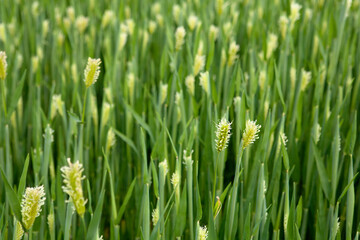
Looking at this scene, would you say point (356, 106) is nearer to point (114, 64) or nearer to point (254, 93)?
point (254, 93)

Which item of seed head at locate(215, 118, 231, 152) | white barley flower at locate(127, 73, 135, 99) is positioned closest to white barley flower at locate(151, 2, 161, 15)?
white barley flower at locate(127, 73, 135, 99)

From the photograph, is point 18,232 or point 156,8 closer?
point 18,232

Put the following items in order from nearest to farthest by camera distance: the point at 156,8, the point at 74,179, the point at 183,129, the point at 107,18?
the point at 74,179 < the point at 183,129 < the point at 107,18 < the point at 156,8

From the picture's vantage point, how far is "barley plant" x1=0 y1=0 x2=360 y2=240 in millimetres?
836

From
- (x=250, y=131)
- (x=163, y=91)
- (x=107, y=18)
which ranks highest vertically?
(x=107, y=18)

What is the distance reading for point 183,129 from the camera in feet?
3.55

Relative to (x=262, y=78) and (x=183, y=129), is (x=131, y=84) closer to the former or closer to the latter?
(x=183, y=129)

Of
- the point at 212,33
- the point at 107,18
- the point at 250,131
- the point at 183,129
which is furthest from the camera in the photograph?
the point at 107,18

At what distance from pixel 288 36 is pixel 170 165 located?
530mm

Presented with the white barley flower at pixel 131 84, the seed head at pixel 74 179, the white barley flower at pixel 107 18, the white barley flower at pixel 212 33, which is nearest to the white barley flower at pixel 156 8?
the white barley flower at pixel 107 18

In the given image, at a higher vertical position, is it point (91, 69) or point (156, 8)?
point (156, 8)

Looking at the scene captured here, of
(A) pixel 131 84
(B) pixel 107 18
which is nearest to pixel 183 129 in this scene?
(A) pixel 131 84

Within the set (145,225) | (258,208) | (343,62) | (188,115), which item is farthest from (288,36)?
(145,225)

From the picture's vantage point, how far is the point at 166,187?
41.2 inches
